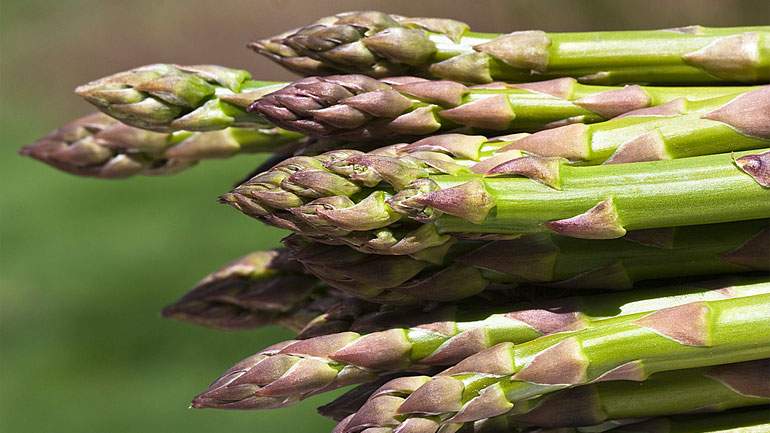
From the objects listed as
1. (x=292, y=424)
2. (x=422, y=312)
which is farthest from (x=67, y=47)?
(x=422, y=312)

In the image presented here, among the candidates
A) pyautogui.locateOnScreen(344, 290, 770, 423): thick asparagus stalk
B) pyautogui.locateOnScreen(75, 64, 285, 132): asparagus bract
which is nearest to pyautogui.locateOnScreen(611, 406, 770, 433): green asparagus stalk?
pyautogui.locateOnScreen(344, 290, 770, 423): thick asparagus stalk

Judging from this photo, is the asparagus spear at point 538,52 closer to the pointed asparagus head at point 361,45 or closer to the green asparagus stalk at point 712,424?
the pointed asparagus head at point 361,45

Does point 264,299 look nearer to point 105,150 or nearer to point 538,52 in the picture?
point 105,150

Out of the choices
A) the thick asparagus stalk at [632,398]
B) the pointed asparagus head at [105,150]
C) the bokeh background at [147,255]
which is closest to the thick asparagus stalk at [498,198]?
the thick asparagus stalk at [632,398]

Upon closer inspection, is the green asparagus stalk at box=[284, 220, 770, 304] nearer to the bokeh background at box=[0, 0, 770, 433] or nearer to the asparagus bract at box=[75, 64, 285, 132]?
the asparagus bract at box=[75, 64, 285, 132]

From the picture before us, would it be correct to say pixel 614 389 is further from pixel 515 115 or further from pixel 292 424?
pixel 292 424

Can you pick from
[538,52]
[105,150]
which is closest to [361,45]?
[538,52]
